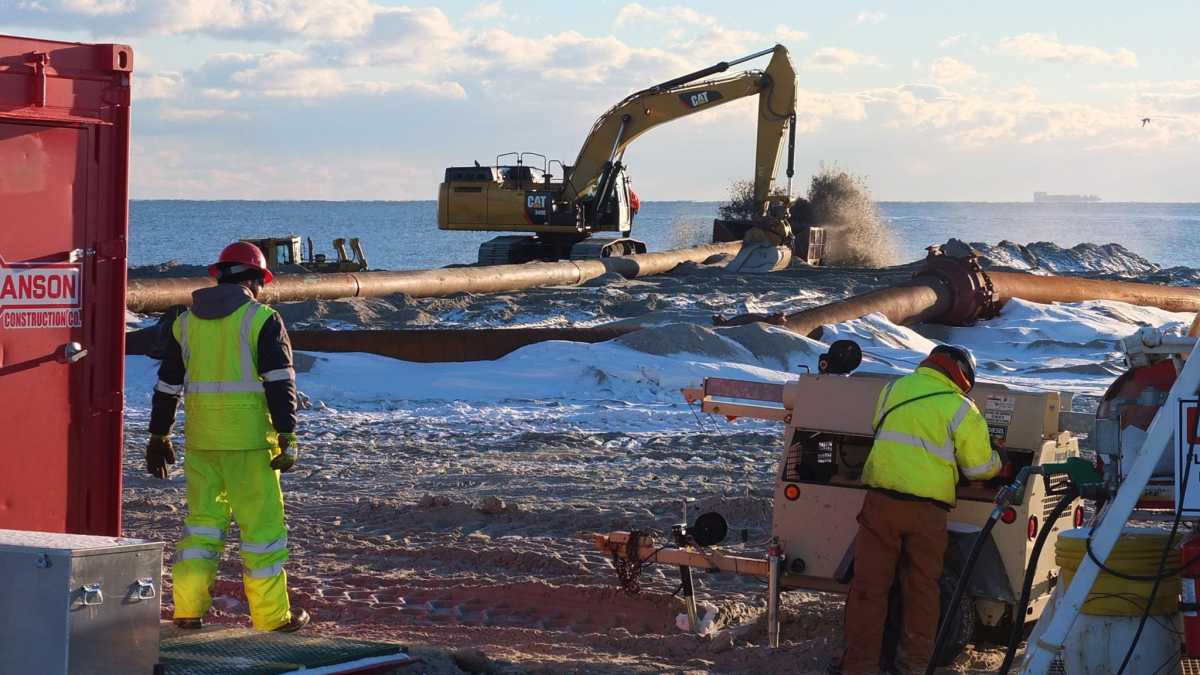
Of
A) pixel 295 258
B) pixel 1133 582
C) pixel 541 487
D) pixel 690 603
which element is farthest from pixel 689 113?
pixel 1133 582

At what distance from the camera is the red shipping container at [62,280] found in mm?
6551

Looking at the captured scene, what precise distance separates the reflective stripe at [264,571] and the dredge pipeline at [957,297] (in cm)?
1205

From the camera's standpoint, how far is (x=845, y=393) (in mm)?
7301

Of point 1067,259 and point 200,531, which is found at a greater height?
point 1067,259

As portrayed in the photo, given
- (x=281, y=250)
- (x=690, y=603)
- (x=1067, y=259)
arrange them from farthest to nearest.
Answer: (x=1067, y=259) → (x=281, y=250) → (x=690, y=603)

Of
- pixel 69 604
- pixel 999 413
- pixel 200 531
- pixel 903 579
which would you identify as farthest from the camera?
pixel 999 413

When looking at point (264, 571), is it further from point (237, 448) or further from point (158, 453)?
point (158, 453)

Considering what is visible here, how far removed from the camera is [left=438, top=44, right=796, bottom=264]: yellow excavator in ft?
105

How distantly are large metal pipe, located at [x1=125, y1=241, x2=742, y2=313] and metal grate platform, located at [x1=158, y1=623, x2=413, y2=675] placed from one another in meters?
14.7

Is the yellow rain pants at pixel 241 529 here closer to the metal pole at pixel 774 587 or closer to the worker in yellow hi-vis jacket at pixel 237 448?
the worker in yellow hi-vis jacket at pixel 237 448

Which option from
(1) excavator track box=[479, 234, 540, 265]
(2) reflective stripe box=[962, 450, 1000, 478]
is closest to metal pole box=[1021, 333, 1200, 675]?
(2) reflective stripe box=[962, 450, 1000, 478]

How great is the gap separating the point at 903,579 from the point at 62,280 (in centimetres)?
401

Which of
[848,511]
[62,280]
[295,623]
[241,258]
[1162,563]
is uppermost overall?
[241,258]

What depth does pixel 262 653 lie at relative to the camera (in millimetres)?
6367
